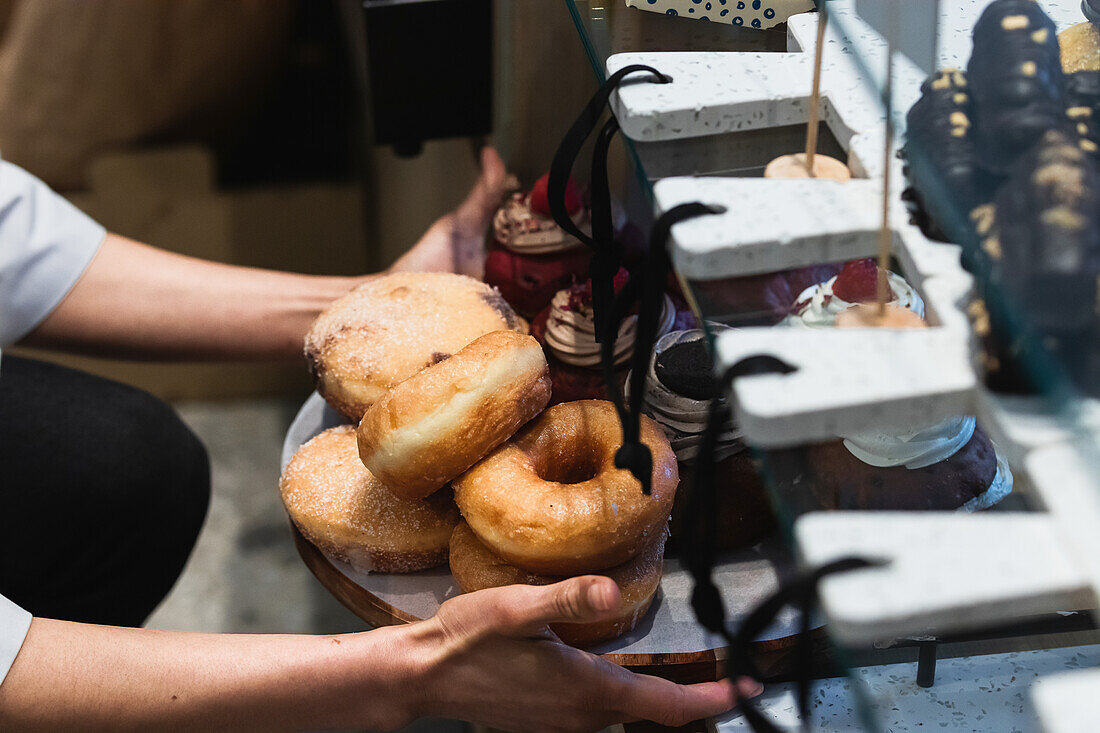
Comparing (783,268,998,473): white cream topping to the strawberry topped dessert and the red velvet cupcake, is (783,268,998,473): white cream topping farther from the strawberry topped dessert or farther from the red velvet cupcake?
the red velvet cupcake

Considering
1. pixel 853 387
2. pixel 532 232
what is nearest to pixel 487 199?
pixel 532 232

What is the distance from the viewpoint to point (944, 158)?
1.39ft

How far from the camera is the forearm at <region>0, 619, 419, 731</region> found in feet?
2.34

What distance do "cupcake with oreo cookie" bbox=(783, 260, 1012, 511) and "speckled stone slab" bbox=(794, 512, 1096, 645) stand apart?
4 centimetres

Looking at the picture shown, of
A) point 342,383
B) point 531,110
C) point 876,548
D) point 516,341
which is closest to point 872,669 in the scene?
point 876,548

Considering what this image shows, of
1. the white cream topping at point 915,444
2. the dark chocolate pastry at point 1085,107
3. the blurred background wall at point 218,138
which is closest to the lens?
the dark chocolate pastry at point 1085,107

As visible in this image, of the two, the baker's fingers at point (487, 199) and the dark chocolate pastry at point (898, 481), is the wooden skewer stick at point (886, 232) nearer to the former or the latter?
the dark chocolate pastry at point (898, 481)

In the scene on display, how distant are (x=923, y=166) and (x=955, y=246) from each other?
0.16 feet

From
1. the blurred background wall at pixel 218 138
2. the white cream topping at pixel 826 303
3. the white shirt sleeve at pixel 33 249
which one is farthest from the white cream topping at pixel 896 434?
the blurred background wall at pixel 218 138

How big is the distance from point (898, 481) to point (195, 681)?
510 mm

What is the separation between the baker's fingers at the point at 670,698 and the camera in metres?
0.67

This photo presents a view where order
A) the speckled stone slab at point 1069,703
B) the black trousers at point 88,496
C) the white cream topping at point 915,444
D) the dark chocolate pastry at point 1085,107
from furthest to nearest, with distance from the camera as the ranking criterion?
1. the black trousers at point 88,496
2. the white cream topping at point 915,444
3. the dark chocolate pastry at point 1085,107
4. the speckled stone slab at point 1069,703

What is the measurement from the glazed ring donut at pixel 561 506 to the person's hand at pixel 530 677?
0.11 ft

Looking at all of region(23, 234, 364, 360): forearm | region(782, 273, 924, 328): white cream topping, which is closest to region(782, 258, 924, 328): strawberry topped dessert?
region(782, 273, 924, 328): white cream topping
